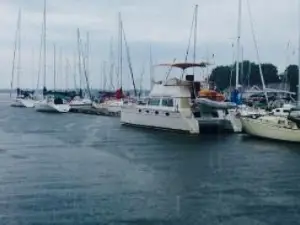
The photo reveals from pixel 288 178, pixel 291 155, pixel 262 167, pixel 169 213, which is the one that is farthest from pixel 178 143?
pixel 169 213

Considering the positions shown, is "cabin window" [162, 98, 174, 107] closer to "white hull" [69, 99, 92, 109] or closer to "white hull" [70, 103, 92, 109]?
"white hull" [70, 103, 92, 109]

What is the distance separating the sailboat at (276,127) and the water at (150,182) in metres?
1.17

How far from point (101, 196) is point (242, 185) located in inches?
241

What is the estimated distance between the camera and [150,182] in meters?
24.9

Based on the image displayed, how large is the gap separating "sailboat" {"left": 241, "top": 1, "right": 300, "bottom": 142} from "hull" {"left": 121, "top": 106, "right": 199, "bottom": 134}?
4.32 meters

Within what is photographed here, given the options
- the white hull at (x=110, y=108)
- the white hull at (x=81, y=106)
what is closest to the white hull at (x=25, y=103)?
the white hull at (x=81, y=106)

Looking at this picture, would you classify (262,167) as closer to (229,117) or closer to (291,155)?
(291,155)

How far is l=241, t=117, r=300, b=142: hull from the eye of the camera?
40.9m

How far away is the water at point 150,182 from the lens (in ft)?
60.8

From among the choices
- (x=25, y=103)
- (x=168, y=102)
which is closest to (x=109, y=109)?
(x=168, y=102)

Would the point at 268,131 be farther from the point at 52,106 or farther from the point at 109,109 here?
the point at 52,106

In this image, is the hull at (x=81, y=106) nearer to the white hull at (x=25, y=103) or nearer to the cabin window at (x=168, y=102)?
the white hull at (x=25, y=103)

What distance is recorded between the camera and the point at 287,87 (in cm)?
10956

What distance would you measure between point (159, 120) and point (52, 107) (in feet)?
156
